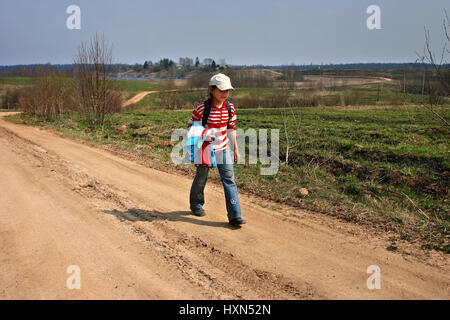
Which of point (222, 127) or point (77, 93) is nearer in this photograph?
point (222, 127)

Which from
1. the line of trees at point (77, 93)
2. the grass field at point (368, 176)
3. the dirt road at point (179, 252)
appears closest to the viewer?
the dirt road at point (179, 252)

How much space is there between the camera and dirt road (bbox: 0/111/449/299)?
3711mm

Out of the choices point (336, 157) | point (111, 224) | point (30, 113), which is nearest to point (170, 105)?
point (30, 113)

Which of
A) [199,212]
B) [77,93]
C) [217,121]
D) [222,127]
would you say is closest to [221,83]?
[217,121]

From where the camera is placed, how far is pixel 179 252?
4551 millimetres

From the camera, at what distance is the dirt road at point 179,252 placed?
371 cm

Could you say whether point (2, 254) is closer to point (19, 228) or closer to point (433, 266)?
point (19, 228)

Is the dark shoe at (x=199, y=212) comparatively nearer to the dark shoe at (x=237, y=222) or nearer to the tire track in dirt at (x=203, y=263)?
the tire track in dirt at (x=203, y=263)

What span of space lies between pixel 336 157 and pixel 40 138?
11.7 metres

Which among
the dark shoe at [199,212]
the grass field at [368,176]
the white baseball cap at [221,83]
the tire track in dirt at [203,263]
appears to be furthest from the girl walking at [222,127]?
the grass field at [368,176]

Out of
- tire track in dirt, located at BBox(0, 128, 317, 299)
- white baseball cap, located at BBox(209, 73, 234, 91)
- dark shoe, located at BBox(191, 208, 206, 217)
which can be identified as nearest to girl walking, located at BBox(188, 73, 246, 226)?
white baseball cap, located at BBox(209, 73, 234, 91)

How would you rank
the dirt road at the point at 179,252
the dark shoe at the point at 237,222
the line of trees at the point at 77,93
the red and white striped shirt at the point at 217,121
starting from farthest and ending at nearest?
the line of trees at the point at 77,93, the dark shoe at the point at 237,222, the red and white striped shirt at the point at 217,121, the dirt road at the point at 179,252

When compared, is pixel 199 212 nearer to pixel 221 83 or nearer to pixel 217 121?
pixel 217 121

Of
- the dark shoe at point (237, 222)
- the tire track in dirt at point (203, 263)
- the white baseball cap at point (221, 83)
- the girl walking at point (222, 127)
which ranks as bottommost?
the tire track in dirt at point (203, 263)
